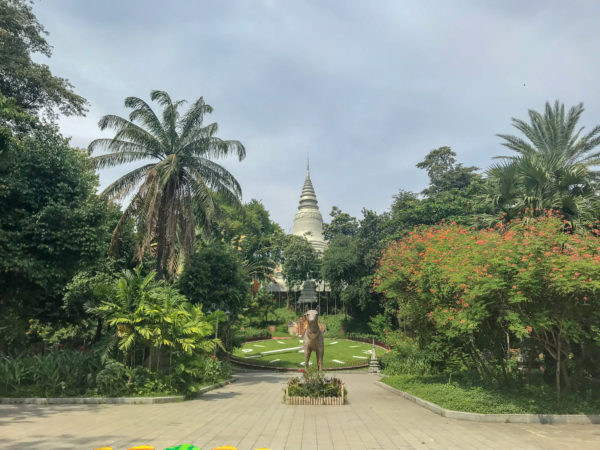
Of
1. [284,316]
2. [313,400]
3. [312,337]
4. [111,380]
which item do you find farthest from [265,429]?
[284,316]

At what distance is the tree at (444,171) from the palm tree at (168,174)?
128 feet

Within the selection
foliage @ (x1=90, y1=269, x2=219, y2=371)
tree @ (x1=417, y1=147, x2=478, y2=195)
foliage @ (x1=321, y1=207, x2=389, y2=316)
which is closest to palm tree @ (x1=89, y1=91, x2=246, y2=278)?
Answer: foliage @ (x1=90, y1=269, x2=219, y2=371)

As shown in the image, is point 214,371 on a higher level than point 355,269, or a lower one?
lower

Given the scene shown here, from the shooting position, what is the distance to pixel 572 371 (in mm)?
11227

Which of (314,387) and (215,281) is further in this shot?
Result: (215,281)

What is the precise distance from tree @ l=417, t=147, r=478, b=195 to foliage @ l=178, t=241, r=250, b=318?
38.3m

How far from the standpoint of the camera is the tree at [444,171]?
5253 cm

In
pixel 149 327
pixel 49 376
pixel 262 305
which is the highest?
pixel 262 305

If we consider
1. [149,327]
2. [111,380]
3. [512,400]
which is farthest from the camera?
[149,327]

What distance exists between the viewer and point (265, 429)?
8.25m

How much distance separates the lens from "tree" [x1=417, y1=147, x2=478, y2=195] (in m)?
52.5

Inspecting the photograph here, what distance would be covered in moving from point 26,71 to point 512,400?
2207 centimetres

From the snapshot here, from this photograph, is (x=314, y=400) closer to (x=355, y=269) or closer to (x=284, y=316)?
(x=355, y=269)

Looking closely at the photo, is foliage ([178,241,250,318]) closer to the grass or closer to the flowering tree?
the flowering tree
